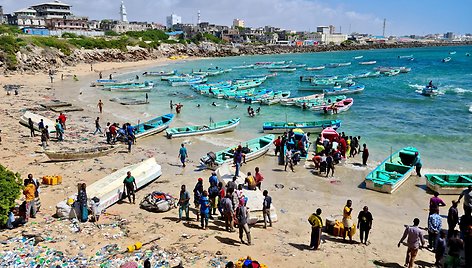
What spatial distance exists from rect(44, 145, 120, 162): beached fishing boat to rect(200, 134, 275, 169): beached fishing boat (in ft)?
18.6

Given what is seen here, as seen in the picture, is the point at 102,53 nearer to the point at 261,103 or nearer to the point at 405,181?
the point at 261,103

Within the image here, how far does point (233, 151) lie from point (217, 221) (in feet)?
27.2

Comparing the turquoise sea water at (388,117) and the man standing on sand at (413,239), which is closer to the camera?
the man standing on sand at (413,239)

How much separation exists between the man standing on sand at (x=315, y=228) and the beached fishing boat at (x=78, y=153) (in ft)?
44.5

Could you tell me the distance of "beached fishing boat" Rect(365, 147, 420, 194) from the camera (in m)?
16.9

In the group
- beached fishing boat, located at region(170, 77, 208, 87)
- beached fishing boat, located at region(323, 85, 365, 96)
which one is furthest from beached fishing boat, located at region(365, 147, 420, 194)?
beached fishing boat, located at region(170, 77, 208, 87)

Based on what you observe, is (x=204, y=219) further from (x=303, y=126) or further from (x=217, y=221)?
(x=303, y=126)

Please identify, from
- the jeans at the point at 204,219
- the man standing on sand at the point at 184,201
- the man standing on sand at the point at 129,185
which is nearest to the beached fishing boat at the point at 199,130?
the man standing on sand at the point at 129,185

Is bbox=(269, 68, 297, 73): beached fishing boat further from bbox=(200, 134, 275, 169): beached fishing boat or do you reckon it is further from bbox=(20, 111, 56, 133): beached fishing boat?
bbox=(20, 111, 56, 133): beached fishing boat

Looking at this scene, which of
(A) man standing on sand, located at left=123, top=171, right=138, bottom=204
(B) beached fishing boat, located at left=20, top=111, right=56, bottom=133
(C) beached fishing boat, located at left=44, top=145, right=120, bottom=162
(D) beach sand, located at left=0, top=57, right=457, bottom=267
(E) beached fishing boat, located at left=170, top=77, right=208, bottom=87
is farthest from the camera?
(E) beached fishing boat, located at left=170, top=77, right=208, bottom=87

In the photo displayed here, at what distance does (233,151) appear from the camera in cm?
2097

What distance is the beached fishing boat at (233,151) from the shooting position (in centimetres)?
1931

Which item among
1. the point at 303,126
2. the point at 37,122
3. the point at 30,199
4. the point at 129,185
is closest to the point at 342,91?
the point at 303,126

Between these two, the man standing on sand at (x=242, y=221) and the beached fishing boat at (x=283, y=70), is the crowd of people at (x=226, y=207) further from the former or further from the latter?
the beached fishing boat at (x=283, y=70)
